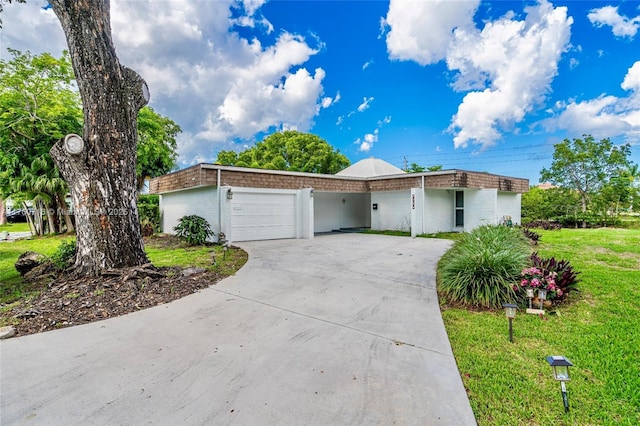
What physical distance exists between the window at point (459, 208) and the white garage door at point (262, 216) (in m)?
9.03

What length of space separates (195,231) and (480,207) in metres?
13.4

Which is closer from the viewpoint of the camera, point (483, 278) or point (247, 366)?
point (247, 366)

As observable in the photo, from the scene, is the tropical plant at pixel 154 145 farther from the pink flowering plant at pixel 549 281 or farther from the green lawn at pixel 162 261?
the pink flowering plant at pixel 549 281

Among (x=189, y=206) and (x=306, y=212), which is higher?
(x=189, y=206)

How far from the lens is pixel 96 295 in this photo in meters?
4.57

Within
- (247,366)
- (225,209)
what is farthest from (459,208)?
(247,366)

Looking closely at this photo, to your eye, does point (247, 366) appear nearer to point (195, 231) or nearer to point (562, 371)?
point (562, 371)

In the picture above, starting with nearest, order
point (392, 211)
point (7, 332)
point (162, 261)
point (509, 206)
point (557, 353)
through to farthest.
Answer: point (557, 353), point (7, 332), point (162, 261), point (392, 211), point (509, 206)

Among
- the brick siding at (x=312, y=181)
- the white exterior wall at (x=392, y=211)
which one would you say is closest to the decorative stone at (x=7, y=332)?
the brick siding at (x=312, y=181)

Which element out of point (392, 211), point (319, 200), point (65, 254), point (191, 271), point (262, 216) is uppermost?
point (319, 200)

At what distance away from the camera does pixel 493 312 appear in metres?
4.31

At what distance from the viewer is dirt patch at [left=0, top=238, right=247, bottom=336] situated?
3846 mm

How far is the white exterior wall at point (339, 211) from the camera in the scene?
17.2 meters

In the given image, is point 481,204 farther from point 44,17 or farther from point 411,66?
point 44,17
